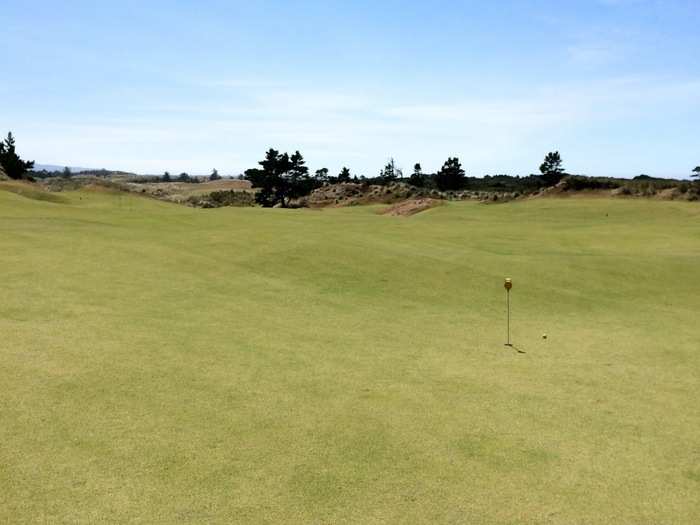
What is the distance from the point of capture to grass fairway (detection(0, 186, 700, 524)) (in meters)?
5.34

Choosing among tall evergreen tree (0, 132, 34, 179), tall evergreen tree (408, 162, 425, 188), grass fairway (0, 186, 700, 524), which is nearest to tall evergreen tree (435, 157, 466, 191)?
tall evergreen tree (408, 162, 425, 188)

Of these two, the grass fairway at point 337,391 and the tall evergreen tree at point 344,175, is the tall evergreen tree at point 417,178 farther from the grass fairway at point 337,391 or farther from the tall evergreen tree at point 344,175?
the grass fairway at point 337,391

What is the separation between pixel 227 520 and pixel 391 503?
4.76 ft

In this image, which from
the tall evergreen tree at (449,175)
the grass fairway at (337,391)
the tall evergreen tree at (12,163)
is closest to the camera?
the grass fairway at (337,391)

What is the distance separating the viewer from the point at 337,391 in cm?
780

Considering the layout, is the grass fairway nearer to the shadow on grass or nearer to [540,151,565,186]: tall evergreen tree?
the shadow on grass

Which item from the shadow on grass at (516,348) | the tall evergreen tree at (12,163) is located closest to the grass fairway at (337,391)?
the shadow on grass at (516,348)

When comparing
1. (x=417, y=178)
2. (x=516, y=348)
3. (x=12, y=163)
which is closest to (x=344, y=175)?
(x=417, y=178)

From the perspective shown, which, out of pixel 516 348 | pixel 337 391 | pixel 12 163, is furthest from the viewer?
pixel 12 163

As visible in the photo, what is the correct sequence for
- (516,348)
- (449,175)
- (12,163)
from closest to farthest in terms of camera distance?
(516,348) → (12,163) → (449,175)

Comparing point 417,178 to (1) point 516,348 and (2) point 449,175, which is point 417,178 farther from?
(1) point 516,348

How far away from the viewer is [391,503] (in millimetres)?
5281

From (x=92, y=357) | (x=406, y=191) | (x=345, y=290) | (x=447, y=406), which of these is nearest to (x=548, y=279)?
(x=345, y=290)

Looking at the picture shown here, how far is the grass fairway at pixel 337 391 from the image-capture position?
17.5ft
